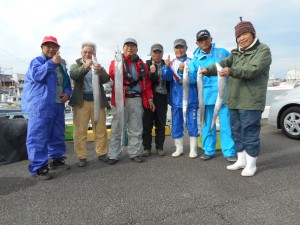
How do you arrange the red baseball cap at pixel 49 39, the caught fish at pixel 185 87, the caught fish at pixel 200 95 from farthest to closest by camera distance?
1. the caught fish at pixel 185 87
2. the caught fish at pixel 200 95
3. the red baseball cap at pixel 49 39

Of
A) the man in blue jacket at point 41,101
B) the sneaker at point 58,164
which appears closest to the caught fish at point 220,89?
the man in blue jacket at point 41,101

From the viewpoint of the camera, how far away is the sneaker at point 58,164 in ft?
15.3

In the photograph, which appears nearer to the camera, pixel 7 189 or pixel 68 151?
pixel 7 189

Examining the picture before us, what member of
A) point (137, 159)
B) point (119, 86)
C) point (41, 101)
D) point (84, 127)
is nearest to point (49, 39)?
point (41, 101)

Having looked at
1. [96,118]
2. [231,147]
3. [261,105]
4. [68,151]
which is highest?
[261,105]

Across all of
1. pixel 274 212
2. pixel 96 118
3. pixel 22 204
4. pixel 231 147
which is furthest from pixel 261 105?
pixel 22 204

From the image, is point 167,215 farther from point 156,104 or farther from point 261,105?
point 156,104

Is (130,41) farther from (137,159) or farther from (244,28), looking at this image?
(137,159)

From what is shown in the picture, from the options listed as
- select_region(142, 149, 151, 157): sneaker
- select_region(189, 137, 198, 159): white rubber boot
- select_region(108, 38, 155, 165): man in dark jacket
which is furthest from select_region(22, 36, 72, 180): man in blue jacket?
select_region(189, 137, 198, 159): white rubber boot

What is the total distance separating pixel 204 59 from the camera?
486 cm

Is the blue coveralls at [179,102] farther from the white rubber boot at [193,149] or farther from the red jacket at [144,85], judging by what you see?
the red jacket at [144,85]

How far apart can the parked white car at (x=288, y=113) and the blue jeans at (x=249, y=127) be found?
2925 mm

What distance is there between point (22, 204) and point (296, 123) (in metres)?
6.10

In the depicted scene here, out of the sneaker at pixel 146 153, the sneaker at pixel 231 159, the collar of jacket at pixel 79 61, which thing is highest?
the collar of jacket at pixel 79 61
